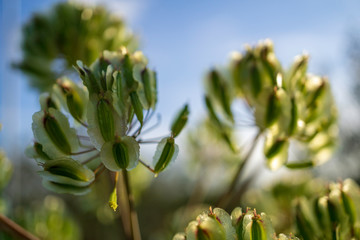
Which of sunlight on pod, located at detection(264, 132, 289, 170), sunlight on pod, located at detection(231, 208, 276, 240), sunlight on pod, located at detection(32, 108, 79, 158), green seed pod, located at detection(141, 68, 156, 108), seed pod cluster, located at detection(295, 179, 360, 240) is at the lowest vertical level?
seed pod cluster, located at detection(295, 179, 360, 240)

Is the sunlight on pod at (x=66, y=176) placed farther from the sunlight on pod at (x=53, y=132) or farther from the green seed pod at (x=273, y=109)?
the green seed pod at (x=273, y=109)

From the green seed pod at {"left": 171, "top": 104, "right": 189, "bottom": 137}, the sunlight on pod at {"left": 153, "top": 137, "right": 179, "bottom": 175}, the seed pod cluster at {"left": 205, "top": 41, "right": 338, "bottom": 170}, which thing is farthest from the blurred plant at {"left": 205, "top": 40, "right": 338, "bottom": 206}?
the sunlight on pod at {"left": 153, "top": 137, "right": 179, "bottom": 175}

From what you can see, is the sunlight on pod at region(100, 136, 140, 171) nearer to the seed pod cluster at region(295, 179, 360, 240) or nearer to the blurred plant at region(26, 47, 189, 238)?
the blurred plant at region(26, 47, 189, 238)

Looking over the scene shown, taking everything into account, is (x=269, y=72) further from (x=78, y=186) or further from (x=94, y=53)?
(x=94, y=53)

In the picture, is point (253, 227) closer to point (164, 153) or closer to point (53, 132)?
point (164, 153)

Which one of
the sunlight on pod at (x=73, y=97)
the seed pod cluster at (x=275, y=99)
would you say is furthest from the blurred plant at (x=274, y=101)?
the sunlight on pod at (x=73, y=97)

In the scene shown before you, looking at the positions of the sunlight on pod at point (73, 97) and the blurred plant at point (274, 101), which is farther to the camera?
the blurred plant at point (274, 101)

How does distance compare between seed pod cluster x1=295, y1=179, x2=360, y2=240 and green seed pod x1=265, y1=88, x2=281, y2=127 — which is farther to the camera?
green seed pod x1=265, y1=88, x2=281, y2=127
